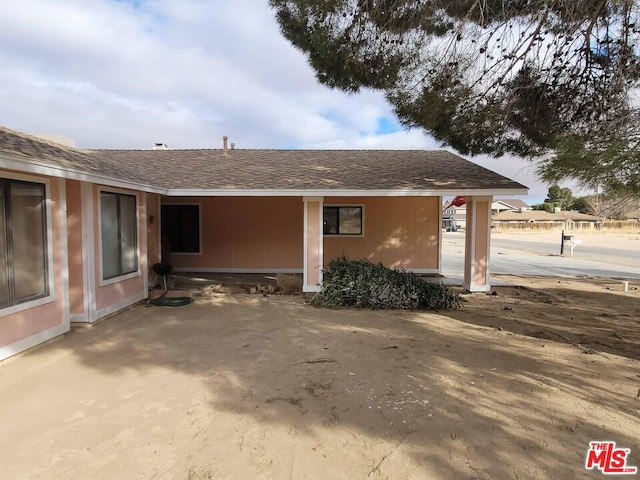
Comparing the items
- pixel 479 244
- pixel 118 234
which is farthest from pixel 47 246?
pixel 479 244

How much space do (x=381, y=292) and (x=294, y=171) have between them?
4237 mm

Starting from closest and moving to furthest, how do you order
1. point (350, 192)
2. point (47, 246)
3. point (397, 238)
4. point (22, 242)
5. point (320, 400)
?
point (320, 400) < point (22, 242) < point (47, 246) < point (350, 192) < point (397, 238)

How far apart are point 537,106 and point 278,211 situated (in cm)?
742

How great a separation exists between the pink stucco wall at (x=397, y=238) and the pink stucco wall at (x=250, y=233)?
1128 mm

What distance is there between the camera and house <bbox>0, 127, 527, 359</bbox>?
502cm

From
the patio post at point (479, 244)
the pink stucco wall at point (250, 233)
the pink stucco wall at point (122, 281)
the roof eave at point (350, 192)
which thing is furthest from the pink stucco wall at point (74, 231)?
the patio post at point (479, 244)

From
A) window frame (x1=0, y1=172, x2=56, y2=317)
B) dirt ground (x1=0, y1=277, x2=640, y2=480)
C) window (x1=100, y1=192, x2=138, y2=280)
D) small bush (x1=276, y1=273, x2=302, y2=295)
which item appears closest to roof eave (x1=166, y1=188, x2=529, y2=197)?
window (x1=100, y1=192, x2=138, y2=280)

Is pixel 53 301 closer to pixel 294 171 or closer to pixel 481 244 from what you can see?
pixel 294 171

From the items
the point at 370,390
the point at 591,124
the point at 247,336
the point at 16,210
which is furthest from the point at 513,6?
the point at 16,210

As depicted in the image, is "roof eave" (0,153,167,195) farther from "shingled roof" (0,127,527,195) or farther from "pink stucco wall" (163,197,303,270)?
"pink stucco wall" (163,197,303,270)

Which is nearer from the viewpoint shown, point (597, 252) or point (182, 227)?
point (182, 227)

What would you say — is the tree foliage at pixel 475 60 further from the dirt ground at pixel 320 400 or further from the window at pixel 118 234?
the window at pixel 118 234

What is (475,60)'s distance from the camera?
6.18 meters

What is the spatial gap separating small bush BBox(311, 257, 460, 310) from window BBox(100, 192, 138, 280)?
3.74m
